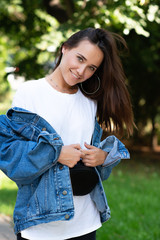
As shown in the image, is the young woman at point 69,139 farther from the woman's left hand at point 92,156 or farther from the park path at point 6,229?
the park path at point 6,229

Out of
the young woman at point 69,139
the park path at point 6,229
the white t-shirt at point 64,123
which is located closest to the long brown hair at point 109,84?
the young woman at point 69,139

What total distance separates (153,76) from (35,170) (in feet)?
33.6

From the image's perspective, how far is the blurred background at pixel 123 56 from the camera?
4.43 metres

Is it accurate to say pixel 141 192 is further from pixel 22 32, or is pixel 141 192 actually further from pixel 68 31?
pixel 22 32

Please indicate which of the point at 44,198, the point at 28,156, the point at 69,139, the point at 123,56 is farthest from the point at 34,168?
the point at 123,56

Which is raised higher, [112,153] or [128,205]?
[112,153]

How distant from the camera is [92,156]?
191 centimetres

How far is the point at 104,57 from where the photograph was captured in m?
2.03

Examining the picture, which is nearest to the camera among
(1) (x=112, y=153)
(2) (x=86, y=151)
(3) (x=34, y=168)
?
(3) (x=34, y=168)

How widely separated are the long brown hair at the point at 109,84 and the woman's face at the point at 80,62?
38mm

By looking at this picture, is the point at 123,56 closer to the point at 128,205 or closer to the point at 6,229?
the point at 6,229

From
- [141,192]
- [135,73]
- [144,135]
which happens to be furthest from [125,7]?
[144,135]

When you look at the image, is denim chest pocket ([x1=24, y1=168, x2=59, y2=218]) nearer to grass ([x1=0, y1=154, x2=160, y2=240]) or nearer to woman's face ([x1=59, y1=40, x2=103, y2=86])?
woman's face ([x1=59, y1=40, x2=103, y2=86])

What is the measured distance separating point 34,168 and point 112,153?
512 millimetres
